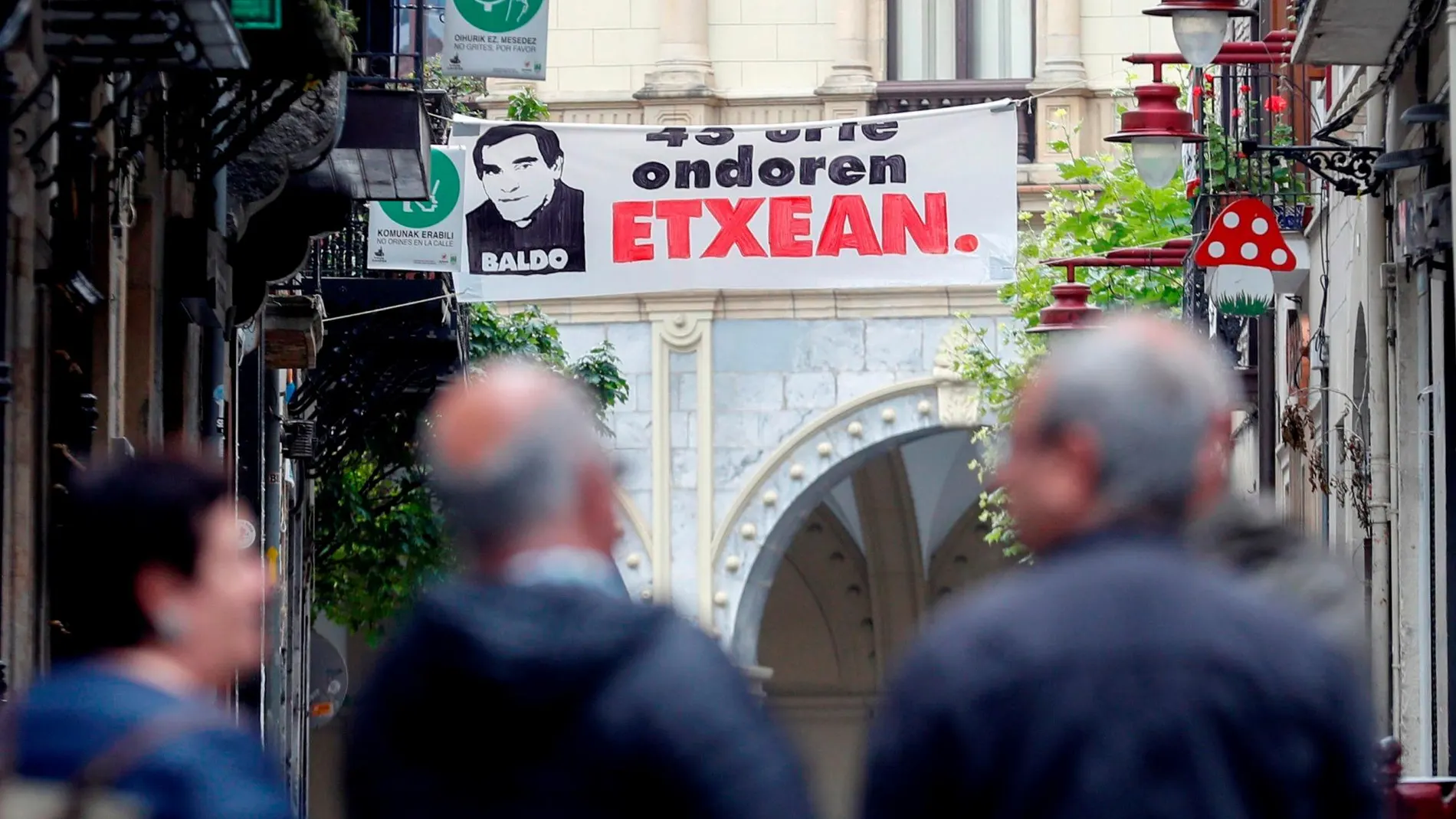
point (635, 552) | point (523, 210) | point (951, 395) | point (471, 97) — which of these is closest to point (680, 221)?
point (523, 210)

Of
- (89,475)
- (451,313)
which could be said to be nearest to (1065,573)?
(89,475)

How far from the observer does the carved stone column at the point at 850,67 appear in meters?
27.8

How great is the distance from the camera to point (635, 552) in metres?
28.2

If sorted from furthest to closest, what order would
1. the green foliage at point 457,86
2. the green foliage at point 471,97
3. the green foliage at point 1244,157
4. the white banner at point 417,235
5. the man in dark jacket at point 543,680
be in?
the green foliage at point 471,97, the green foliage at point 457,86, the green foliage at point 1244,157, the white banner at point 417,235, the man in dark jacket at point 543,680

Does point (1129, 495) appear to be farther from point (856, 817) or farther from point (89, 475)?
point (89, 475)

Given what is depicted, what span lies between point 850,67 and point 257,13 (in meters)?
19.3

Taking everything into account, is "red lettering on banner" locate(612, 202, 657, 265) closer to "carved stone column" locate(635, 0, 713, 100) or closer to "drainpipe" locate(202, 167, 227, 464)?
"carved stone column" locate(635, 0, 713, 100)

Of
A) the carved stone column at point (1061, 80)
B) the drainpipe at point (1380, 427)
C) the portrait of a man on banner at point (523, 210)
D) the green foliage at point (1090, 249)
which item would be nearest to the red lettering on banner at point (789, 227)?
the portrait of a man on banner at point (523, 210)

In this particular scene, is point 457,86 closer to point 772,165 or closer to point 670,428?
point 772,165

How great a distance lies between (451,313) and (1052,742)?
15576 millimetres

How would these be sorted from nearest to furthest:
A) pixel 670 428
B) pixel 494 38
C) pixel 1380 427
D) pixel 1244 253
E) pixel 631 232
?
pixel 1380 427 → pixel 494 38 → pixel 1244 253 → pixel 631 232 → pixel 670 428

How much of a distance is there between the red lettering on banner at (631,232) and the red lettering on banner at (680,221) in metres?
0.12

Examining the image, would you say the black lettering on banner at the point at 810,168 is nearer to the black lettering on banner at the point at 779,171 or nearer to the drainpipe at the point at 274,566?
the black lettering on banner at the point at 779,171

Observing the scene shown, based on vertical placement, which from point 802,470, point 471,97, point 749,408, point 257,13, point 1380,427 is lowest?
point 802,470
